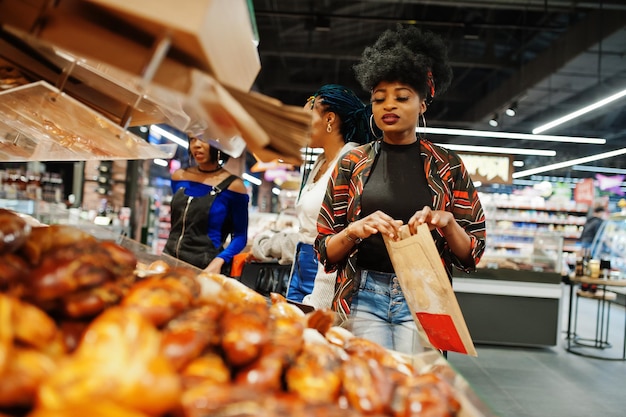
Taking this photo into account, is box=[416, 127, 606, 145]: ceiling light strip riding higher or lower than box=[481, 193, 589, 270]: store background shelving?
higher

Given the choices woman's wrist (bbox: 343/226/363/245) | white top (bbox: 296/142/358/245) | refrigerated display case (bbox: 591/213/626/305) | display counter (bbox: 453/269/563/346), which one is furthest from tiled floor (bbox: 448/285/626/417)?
refrigerated display case (bbox: 591/213/626/305)

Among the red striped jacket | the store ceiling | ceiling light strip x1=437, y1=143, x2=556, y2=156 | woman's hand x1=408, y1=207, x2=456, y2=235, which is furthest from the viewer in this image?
ceiling light strip x1=437, y1=143, x2=556, y2=156

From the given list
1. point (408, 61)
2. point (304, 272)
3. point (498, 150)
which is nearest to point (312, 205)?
point (304, 272)

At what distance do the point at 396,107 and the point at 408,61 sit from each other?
0.53ft

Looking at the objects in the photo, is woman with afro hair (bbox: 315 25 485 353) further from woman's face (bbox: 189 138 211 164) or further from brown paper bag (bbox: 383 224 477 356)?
woman's face (bbox: 189 138 211 164)

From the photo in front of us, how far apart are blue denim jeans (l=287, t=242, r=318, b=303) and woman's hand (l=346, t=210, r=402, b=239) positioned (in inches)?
26.0

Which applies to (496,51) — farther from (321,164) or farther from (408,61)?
(408,61)

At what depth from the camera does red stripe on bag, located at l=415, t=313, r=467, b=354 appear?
49.8 inches

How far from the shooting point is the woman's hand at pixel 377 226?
140 cm

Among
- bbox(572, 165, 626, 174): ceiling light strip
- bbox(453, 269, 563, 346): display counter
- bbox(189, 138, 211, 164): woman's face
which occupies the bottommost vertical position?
bbox(453, 269, 563, 346): display counter

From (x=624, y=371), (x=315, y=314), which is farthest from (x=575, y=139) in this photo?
(x=315, y=314)

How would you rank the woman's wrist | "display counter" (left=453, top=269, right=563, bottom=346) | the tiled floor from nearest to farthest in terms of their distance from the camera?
the woman's wrist, the tiled floor, "display counter" (left=453, top=269, right=563, bottom=346)

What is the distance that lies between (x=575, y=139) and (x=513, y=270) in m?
5.11

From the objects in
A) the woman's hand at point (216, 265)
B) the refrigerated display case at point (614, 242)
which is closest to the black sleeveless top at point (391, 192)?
the woman's hand at point (216, 265)
